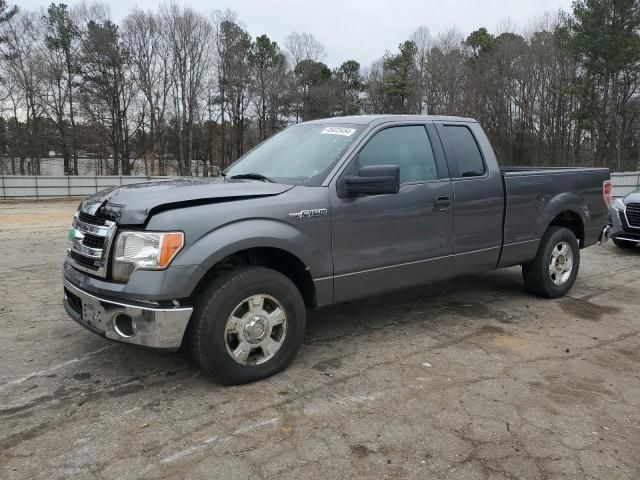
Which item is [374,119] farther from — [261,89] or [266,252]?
[261,89]

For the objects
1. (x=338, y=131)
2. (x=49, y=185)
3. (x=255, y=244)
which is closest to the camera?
(x=255, y=244)

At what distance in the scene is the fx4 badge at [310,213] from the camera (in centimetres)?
383

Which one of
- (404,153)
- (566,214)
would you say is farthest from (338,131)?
(566,214)

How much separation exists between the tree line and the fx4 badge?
36.2 metres

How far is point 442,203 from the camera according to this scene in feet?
15.4

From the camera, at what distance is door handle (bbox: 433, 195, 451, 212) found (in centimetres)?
466

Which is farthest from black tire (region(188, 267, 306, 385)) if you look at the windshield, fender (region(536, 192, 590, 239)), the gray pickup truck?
fender (region(536, 192, 590, 239))

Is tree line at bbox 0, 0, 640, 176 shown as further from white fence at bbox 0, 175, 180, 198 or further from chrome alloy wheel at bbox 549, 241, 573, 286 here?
chrome alloy wheel at bbox 549, 241, 573, 286

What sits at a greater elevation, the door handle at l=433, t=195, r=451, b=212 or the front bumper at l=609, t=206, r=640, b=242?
the door handle at l=433, t=195, r=451, b=212

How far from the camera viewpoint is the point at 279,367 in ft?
12.6

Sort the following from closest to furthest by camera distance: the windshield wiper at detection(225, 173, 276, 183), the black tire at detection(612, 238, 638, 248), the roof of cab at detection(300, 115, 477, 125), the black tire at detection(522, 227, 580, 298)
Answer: the windshield wiper at detection(225, 173, 276, 183)
the roof of cab at detection(300, 115, 477, 125)
the black tire at detection(522, 227, 580, 298)
the black tire at detection(612, 238, 638, 248)

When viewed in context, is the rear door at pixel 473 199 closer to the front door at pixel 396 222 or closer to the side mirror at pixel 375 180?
the front door at pixel 396 222

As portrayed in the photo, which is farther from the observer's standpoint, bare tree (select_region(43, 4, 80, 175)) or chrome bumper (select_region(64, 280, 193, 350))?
bare tree (select_region(43, 4, 80, 175))

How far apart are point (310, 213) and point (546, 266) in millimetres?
3237
